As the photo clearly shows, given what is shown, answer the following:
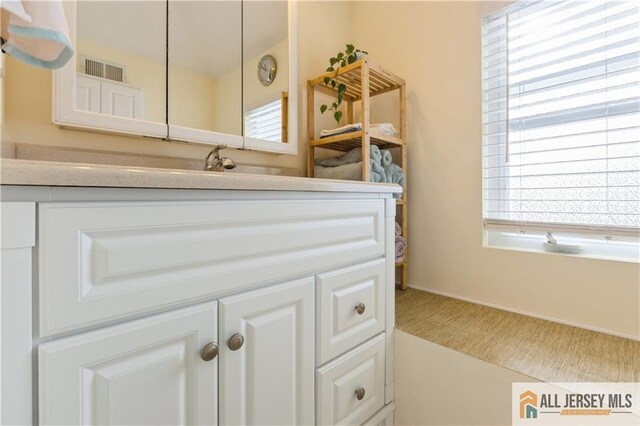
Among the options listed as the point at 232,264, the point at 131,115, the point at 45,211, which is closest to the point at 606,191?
the point at 232,264

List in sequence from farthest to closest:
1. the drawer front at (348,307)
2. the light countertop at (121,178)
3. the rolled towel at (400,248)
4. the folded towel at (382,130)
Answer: the rolled towel at (400,248) → the folded towel at (382,130) → the drawer front at (348,307) → the light countertop at (121,178)

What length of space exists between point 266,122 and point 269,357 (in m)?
1.00

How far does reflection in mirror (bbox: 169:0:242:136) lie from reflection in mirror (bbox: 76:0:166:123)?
45 millimetres

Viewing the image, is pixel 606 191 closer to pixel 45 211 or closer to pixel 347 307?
pixel 347 307

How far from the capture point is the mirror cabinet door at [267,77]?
4.09 ft

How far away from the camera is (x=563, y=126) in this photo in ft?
3.73

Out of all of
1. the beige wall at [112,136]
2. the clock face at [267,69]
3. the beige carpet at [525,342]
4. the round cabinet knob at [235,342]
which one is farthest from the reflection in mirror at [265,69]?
the beige carpet at [525,342]

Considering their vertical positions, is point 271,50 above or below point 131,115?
above

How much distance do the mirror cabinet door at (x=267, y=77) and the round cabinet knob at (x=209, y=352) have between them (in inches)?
34.2

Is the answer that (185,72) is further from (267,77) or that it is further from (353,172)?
(353,172)

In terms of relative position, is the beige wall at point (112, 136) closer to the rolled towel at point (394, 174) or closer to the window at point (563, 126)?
the rolled towel at point (394, 174)

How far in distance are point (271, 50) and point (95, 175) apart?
45.2 inches

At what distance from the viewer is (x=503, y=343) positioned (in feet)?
3.25

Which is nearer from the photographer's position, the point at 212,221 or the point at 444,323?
the point at 212,221
